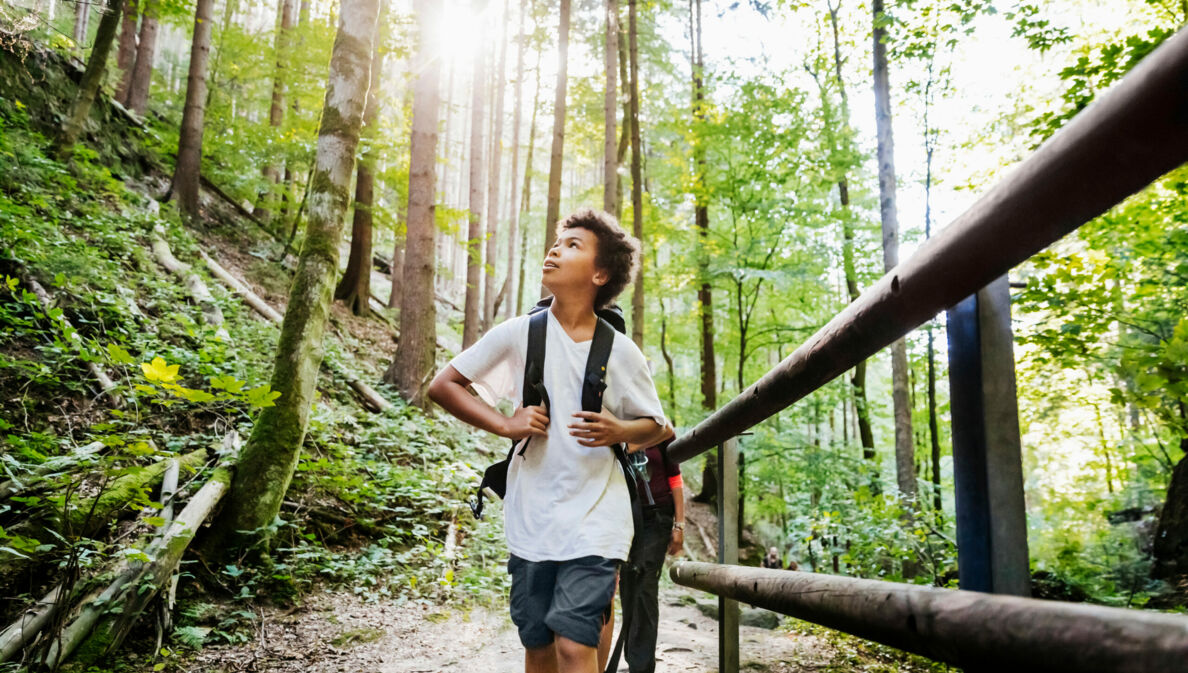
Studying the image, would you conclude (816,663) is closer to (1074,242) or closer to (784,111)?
(1074,242)

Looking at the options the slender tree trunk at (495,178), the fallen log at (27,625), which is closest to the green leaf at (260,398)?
the fallen log at (27,625)

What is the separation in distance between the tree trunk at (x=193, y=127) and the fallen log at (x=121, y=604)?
9.83 meters

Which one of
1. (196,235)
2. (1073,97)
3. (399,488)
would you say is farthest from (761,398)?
(196,235)

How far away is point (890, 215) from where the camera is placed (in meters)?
11.4

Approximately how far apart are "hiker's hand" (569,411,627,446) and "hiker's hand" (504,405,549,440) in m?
0.10

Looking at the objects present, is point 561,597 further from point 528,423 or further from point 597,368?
point 597,368

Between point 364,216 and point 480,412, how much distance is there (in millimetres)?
11495

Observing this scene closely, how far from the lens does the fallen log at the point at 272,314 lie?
30.7ft

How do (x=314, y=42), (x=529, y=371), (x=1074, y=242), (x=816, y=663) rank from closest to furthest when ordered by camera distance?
(x=529, y=371) → (x=816, y=663) → (x=1074, y=242) → (x=314, y=42)

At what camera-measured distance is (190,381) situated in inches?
244

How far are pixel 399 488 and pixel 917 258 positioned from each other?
6.53 meters

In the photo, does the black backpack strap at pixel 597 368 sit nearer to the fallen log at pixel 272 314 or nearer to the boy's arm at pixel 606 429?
the boy's arm at pixel 606 429

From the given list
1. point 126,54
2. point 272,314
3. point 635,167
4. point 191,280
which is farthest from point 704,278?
point 126,54

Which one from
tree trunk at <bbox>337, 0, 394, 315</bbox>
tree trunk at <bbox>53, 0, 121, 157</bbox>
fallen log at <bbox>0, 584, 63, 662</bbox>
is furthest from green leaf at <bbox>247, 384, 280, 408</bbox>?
tree trunk at <bbox>337, 0, 394, 315</bbox>
